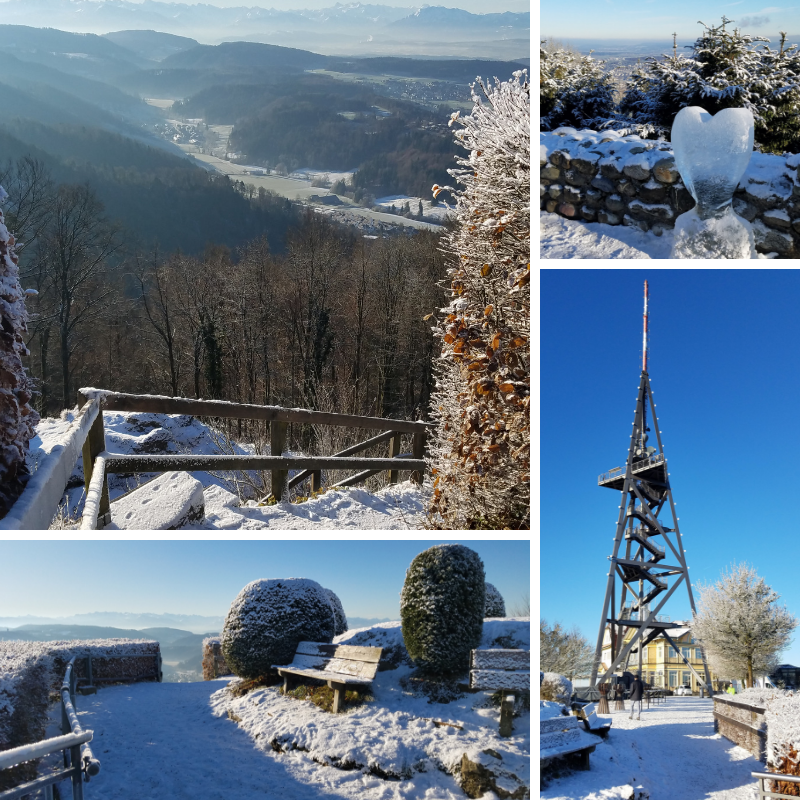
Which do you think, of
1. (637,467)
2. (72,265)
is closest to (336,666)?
(637,467)

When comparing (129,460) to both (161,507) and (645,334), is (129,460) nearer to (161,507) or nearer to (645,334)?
(161,507)

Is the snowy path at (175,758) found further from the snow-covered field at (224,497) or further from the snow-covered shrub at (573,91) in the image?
the snow-covered shrub at (573,91)

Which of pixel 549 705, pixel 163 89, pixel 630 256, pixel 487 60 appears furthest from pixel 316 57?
pixel 549 705

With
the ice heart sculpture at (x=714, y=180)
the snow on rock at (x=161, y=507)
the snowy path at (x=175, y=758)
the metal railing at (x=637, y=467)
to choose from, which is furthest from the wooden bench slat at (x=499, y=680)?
the ice heart sculpture at (x=714, y=180)

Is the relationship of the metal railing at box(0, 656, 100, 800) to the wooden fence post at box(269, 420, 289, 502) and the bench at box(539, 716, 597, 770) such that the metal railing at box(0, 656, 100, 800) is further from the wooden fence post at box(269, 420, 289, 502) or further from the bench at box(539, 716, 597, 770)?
the bench at box(539, 716, 597, 770)

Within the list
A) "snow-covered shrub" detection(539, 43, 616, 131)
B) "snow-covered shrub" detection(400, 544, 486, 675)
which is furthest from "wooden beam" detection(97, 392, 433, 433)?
"snow-covered shrub" detection(539, 43, 616, 131)

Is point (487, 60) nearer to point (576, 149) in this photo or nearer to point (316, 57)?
point (316, 57)
